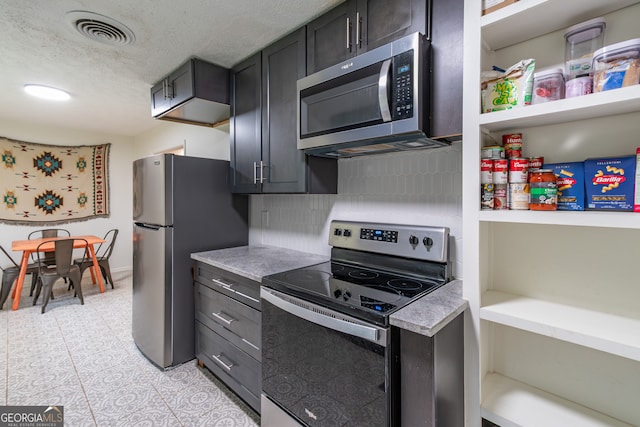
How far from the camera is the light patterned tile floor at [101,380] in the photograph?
68.8 inches

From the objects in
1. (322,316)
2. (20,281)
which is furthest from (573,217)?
(20,281)

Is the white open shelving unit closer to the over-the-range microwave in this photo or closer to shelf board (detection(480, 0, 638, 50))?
shelf board (detection(480, 0, 638, 50))

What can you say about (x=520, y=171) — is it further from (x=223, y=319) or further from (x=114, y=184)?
(x=114, y=184)

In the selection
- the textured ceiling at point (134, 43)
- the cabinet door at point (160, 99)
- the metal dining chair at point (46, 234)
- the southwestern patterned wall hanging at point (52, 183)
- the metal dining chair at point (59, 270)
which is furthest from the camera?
the southwestern patterned wall hanging at point (52, 183)

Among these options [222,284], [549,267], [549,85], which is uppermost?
[549,85]

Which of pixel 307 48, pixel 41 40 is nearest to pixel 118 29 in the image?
pixel 41 40

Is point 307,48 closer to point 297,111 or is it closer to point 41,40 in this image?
point 297,111

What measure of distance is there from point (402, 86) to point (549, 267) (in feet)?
2.96

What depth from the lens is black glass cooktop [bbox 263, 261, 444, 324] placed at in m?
1.13

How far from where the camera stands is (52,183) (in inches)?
172

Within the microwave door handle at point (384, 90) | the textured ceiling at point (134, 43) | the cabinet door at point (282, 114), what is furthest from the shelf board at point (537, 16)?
the cabinet door at point (282, 114)

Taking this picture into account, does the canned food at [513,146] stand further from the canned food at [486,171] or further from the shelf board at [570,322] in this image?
the shelf board at [570,322]

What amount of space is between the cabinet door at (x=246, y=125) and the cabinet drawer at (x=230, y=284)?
62 cm

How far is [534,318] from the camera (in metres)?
0.98
